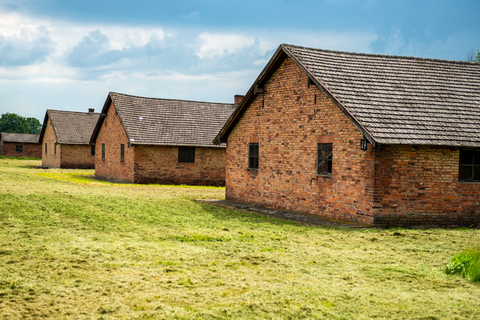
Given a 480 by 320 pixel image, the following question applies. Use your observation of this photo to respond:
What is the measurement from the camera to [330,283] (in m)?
7.64

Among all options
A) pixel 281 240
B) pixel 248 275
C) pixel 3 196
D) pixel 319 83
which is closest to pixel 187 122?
pixel 3 196

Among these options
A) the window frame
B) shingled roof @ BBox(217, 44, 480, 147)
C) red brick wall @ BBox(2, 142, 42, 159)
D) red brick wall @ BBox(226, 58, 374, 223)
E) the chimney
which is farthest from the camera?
red brick wall @ BBox(2, 142, 42, 159)

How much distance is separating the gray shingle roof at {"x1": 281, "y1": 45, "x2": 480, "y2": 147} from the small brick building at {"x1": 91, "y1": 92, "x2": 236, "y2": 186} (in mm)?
15295

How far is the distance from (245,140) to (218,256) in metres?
11.1

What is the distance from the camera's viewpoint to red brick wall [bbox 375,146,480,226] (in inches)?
556

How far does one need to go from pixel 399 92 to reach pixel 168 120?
63.9 feet

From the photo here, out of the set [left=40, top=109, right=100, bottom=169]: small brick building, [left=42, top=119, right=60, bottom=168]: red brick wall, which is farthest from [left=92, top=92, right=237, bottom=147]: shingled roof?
[left=42, top=119, right=60, bottom=168]: red brick wall

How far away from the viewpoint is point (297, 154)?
1717 cm

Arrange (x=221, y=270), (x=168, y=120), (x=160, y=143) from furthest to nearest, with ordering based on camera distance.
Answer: (x=168, y=120) → (x=160, y=143) → (x=221, y=270)

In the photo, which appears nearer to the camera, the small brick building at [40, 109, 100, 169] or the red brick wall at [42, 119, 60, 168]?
the small brick building at [40, 109, 100, 169]

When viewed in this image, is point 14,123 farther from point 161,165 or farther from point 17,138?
point 161,165

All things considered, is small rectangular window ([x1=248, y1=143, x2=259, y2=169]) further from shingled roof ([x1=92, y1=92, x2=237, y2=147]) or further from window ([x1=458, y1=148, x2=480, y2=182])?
shingled roof ([x1=92, y1=92, x2=237, y2=147])

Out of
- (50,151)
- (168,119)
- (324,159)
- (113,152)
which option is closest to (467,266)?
(324,159)

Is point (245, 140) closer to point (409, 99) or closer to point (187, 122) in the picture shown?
point (409, 99)
